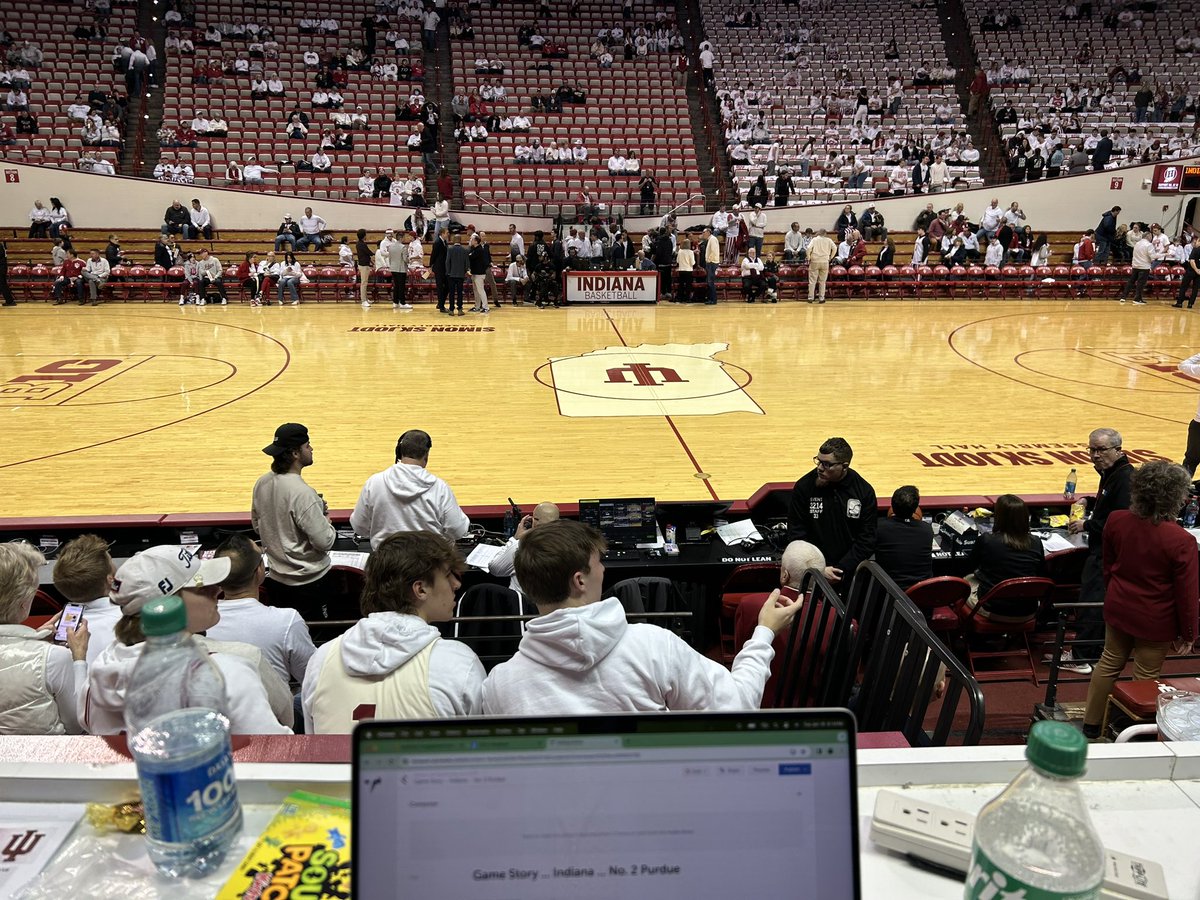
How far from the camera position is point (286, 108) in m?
25.5

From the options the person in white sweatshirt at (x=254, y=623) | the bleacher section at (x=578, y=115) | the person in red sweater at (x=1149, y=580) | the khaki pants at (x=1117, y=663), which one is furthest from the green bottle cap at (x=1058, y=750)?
the bleacher section at (x=578, y=115)

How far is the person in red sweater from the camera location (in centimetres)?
436

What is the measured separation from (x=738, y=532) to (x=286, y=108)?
24.3 meters

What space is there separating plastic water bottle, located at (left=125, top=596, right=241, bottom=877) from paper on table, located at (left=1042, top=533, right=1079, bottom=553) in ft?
19.6

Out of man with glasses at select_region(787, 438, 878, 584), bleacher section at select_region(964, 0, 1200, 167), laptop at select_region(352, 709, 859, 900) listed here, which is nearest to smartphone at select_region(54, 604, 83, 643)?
laptop at select_region(352, 709, 859, 900)

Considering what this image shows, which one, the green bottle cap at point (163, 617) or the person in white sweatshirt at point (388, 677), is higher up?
the green bottle cap at point (163, 617)

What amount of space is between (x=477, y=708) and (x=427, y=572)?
1.84ft

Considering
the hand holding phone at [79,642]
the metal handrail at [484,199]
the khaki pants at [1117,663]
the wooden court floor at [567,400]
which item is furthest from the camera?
the metal handrail at [484,199]

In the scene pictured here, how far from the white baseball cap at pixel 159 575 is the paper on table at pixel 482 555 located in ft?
8.84

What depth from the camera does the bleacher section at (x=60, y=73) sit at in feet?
74.7

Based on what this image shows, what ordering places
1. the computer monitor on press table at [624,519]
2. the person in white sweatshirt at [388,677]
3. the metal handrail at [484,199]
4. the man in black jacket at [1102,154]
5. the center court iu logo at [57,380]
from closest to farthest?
the person in white sweatshirt at [388,677] → the computer monitor on press table at [624,519] → the center court iu logo at [57,380] → the metal handrail at [484,199] → the man in black jacket at [1102,154]

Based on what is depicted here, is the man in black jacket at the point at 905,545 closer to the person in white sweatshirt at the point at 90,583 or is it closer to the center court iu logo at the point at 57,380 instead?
the person in white sweatshirt at the point at 90,583

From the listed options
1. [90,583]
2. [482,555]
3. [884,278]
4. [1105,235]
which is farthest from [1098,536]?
[1105,235]

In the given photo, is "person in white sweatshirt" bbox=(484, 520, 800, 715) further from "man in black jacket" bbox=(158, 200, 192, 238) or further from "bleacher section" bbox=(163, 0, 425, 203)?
"bleacher section" bbox=(163, 0, 425, 203)
